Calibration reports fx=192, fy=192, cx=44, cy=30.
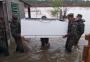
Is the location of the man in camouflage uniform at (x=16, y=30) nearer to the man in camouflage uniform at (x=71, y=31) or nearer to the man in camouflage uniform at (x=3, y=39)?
the man in camouflage uniform at (x=3, y=39)

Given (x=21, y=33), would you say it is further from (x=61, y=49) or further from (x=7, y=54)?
(x=61, y=49)

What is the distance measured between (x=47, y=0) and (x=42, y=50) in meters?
26.1

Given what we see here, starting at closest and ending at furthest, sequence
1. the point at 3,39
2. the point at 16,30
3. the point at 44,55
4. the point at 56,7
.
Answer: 1. the point at 3,39
2. the point at 16,30
3. the point at 44,55
4. the point at 56,7

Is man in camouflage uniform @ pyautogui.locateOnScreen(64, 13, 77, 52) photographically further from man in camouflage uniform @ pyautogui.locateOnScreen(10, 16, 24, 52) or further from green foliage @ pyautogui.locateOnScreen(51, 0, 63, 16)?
green foliage @ pyautogui.locateOnScreen(51, 0, 63, 16)

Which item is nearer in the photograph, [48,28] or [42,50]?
[48,28]

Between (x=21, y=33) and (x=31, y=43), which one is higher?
(x=21, y=33)

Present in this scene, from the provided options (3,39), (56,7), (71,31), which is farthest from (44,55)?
(56,7)

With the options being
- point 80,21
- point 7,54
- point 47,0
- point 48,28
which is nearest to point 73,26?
point 80,21

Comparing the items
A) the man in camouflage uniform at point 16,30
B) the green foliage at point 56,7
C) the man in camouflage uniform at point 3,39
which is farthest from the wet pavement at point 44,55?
the green foliage at point 56,7

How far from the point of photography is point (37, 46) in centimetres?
973

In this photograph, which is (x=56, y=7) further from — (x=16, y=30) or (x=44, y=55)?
(x=16, y=30)

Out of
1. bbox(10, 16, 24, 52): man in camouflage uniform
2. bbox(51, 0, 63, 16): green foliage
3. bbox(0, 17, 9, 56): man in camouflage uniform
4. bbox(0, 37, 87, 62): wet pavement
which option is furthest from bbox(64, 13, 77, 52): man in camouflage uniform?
bbox(51, 0, 63, 16): green foliage

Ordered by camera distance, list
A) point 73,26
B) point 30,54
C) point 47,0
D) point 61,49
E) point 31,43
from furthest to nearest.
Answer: point 47,0 < point 31,43 < point 61,49 < point 30,54 < point 73,26

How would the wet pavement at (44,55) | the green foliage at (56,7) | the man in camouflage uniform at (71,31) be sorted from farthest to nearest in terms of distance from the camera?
the green foliage at (56,7) < the man in camouflage uniform at (71,31) < the wet pavement at (44,55)
